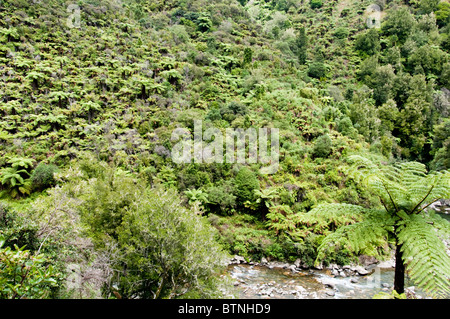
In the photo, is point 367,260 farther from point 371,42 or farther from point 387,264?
point 371,42

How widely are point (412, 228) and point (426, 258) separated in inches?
12.4

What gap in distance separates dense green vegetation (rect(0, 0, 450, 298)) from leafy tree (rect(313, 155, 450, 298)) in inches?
0.9

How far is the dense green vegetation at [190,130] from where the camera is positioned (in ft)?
14.0

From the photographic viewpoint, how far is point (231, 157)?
51.1ft

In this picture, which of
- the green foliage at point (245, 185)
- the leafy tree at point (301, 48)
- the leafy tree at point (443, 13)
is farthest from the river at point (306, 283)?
the leafy tree at point (443, 13)

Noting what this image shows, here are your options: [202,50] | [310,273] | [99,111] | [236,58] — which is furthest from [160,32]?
[310,273]

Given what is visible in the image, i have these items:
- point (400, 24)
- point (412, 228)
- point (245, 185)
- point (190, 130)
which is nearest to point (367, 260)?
point (245, 185)

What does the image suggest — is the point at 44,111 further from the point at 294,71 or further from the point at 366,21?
the point at 366,21

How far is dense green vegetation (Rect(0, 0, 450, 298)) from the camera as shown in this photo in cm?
428

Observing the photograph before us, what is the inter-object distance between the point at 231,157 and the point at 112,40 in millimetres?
17222

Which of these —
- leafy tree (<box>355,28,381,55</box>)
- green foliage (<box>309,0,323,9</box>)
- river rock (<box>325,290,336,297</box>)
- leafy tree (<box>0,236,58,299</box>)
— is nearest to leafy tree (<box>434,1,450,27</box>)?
leafy tree (<box>355,28,381,55</box>)

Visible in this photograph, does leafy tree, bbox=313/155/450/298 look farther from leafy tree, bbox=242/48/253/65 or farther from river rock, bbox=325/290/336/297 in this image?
leafy tree, bbox=242/48/253/65

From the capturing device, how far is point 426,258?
106 inches

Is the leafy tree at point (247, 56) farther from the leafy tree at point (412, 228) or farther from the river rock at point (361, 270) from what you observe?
the leafy tree at point (412, 228)
